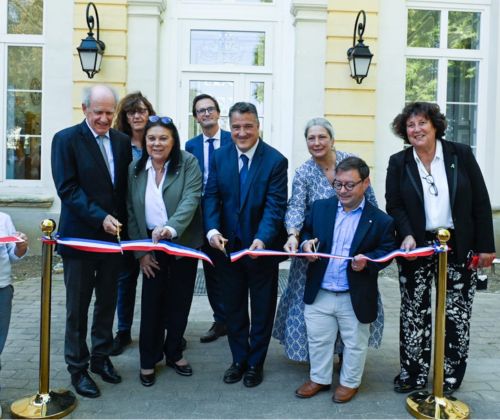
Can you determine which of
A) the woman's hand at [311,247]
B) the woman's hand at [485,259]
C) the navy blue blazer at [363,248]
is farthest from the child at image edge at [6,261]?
the woman's hand at [485,259]

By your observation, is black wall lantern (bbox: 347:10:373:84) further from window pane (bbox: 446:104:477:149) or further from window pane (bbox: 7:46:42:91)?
window pane (bbox: 7:46:42:91)

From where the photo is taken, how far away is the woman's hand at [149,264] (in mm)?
3729

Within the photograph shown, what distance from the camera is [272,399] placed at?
11.8 feet

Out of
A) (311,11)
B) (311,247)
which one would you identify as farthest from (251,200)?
(311,11)

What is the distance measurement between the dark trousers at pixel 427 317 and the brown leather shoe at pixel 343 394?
1.50ft

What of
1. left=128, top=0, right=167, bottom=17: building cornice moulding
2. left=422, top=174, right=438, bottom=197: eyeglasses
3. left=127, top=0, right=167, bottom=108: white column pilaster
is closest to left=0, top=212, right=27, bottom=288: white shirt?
left=422, top=174, right=438, bottom=197: eyeglasses

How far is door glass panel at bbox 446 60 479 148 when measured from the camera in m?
9.13

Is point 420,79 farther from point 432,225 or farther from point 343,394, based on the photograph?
point 343,394

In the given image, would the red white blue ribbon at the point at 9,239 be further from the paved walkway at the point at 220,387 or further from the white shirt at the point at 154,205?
the paved walkway at the point at 220,387

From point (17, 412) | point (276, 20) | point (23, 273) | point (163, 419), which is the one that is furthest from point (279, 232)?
point (276, 20)

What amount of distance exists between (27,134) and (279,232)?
6.66 meters

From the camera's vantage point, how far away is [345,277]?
140 inches

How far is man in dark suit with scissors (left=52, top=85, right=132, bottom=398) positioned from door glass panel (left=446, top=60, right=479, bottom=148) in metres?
7.17

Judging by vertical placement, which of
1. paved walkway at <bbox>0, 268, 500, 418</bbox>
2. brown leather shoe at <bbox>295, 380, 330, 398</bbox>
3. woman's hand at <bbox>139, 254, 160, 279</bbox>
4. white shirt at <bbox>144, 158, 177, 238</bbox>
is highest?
white shirt at <bbox>144, 158, 177, 238</bbox>
